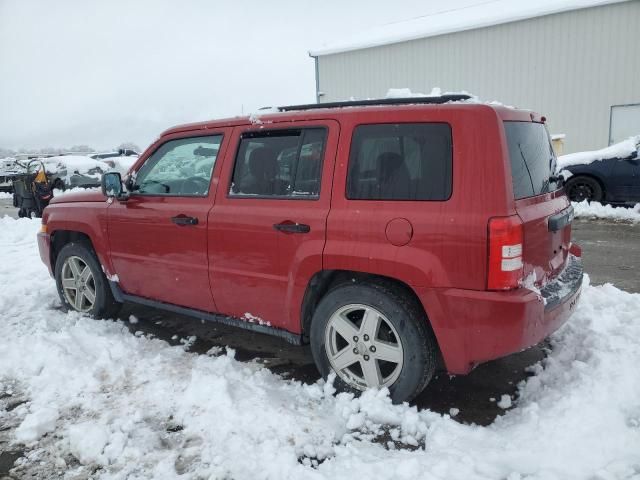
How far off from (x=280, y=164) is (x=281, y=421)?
168 centimetres

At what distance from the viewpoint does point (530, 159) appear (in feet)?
10.2

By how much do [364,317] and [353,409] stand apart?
0.56 meters

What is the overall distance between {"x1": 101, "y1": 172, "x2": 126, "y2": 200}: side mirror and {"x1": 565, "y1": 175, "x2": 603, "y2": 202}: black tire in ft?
32.1

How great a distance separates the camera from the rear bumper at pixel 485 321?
107 inches

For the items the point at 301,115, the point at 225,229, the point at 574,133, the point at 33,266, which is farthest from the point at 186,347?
the point at 574,133

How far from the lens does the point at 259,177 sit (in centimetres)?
360

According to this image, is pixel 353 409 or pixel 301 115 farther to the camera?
pixel 301 115

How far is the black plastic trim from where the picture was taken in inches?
140

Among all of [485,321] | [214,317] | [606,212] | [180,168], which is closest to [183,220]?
[180,168]

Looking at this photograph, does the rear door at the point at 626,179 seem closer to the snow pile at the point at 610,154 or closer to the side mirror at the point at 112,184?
the snow pile at the point at 610,154

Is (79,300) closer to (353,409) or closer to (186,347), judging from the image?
(186,347)

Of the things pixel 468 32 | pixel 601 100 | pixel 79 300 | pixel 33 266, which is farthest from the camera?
pixel 468 32

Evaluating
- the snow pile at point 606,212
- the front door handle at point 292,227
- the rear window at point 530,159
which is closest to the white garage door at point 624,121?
the snow pile at point 606,212

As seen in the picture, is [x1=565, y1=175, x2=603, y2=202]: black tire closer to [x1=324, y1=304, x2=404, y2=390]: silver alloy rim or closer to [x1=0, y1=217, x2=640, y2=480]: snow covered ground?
[x1=0, y1=217, x2=640, y2=480]: snow covered ground
